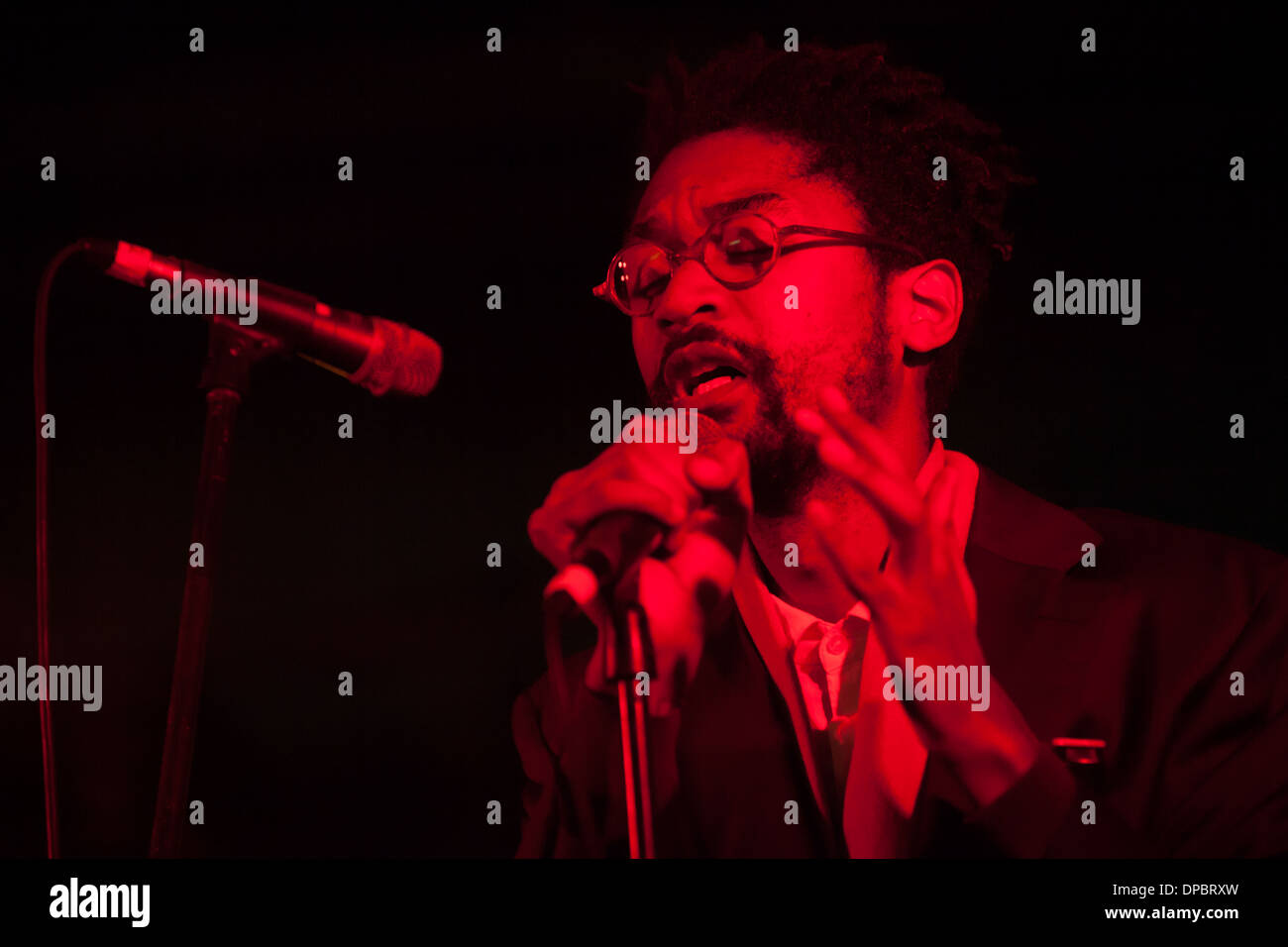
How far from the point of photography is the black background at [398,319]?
6.95ft

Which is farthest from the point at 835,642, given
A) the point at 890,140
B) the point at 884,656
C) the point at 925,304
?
the point at 890,140

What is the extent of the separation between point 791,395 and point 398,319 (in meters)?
0.79

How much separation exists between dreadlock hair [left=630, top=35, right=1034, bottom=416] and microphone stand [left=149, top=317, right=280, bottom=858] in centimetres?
96

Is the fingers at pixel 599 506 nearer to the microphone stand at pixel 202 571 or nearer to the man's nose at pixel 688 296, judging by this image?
the microphone stand at pixel 202 571

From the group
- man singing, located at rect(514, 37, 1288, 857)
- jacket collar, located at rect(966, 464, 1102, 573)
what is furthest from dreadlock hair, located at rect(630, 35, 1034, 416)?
jacket collar, located at rect(966, 464, 1102, 573)

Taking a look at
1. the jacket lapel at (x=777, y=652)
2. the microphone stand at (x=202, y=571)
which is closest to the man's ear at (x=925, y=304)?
the jacket lapel at (x=777, y=652)

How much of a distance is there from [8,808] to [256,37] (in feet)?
5.14

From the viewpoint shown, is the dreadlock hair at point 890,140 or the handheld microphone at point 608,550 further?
the dreadlock hair at point 890,140

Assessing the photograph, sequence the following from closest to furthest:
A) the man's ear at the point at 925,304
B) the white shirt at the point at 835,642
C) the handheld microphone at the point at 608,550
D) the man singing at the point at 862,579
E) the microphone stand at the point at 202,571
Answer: the handheld microphone at the point at 608,550
the microphone stand at the point at 202,571
the man singing at the point at 862,579
the white shirt at the point at 835,642
the man's ear at the point at 925,304

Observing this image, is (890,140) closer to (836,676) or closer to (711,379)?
(711,379)

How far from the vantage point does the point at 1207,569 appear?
189 centimetres
